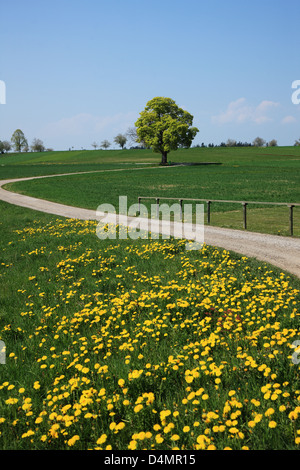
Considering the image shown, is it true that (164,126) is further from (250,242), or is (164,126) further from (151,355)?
(151,355)

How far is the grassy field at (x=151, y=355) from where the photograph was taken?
3.78 meters

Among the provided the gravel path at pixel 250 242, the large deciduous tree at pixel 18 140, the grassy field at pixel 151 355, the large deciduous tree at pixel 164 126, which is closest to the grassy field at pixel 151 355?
the grassy field at pixel 151 355

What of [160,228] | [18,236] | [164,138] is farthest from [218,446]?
[164,138]

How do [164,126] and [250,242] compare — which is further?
[164,126]

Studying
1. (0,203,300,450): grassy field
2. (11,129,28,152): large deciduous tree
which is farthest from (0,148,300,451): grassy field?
(11,129,28,152): large deciduous tree

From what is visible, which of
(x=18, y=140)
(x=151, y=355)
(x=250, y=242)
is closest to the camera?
(x=151, y=355)

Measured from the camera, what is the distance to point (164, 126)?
78.2m

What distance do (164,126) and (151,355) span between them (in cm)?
7723

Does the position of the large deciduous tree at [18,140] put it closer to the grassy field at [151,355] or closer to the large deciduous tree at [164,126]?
the large deciduous tree at [164,126]

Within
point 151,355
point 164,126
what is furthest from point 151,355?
point 164,126

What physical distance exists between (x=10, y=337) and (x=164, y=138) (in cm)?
7442

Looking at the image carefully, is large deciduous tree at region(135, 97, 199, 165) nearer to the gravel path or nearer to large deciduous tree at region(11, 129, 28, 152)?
the gravel path

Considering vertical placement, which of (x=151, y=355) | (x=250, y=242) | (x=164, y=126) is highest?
(x=164, y=126)
